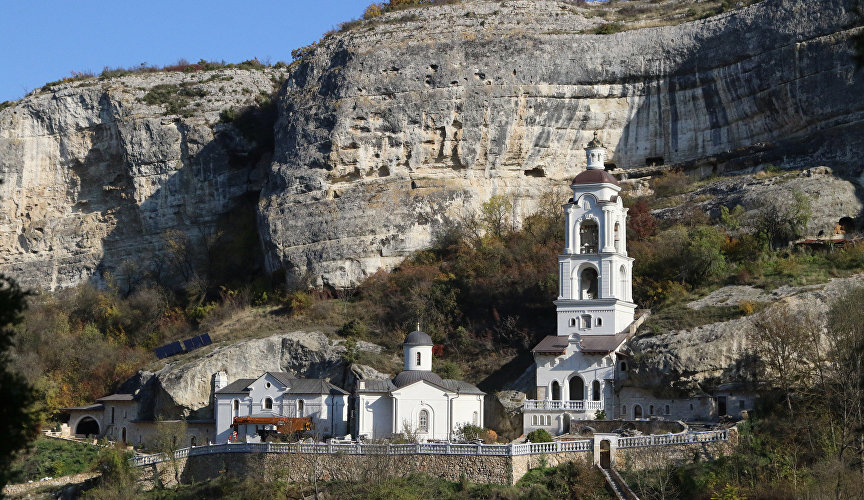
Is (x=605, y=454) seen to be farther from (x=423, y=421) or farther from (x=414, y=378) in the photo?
(x=414, y=378)

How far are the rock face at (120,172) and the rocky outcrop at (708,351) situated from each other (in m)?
28.4

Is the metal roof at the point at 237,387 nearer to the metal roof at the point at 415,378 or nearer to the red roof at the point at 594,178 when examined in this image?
the metal roof at the point at 415,378

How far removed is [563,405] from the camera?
166 ft

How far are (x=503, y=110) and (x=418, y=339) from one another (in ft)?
55.8

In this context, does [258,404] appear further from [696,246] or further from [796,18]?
[796,18]

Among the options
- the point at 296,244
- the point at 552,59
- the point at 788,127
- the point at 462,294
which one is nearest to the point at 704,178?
the point at 788,127

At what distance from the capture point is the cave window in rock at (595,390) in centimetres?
5147

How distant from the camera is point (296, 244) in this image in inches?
2542

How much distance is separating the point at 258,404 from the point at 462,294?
11.7 meters

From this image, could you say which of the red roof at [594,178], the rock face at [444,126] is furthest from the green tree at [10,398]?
the rock face at [444,126]

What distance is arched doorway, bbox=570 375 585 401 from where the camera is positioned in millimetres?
52219

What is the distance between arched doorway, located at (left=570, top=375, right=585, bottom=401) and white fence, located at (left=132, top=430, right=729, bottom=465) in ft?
23.6

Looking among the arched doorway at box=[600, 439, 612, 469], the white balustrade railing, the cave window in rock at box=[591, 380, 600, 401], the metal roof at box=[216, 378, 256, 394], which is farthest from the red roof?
the metal roof at box=[216, 378, 256, 394]

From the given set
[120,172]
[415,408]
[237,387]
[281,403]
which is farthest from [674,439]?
[120,172]
